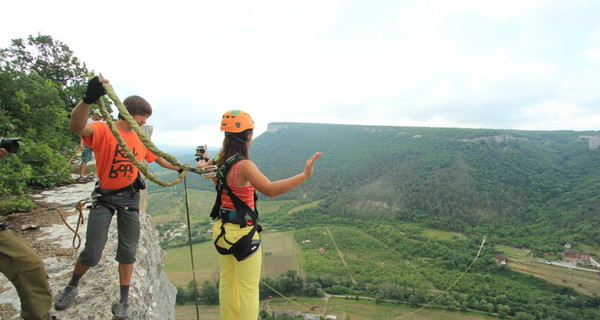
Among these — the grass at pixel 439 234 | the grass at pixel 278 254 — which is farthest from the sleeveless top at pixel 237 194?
the grass at pixel 439 234

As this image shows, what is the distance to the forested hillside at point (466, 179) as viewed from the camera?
63.6 m

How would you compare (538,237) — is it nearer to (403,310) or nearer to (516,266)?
(516,266)

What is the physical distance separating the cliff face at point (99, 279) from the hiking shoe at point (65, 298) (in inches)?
2.5

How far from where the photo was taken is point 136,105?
9.73ft

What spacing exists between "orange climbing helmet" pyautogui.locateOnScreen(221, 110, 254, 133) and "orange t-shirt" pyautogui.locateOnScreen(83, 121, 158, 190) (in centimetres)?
115

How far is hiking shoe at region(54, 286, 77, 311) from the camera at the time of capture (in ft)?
9.87

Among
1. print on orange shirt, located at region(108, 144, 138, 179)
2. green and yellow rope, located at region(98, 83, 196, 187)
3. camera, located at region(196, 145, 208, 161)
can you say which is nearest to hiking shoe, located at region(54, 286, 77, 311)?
print on orange shirt, located at region(108, 144, 138, 179)

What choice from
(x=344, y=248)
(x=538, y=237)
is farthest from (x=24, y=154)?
(x=538, y=237)

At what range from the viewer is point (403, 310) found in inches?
1449

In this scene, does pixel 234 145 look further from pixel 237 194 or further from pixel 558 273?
pixel 558 273

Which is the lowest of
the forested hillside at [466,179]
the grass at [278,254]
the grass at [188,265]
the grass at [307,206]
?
the grass at [278,254]

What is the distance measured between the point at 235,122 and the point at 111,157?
1.38m

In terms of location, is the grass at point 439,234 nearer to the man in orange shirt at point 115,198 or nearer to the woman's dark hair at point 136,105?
the man in orange shirt at point 115,198

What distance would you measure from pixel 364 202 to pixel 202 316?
205 ft
